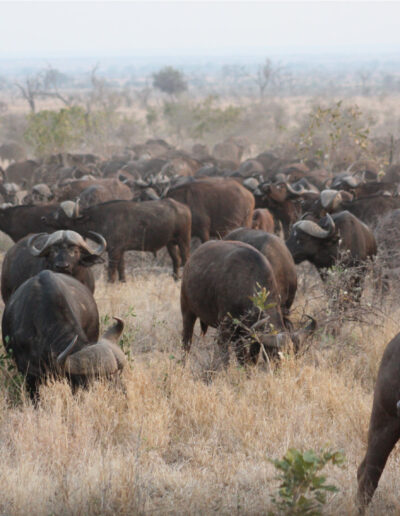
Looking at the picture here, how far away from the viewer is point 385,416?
360 centimetres

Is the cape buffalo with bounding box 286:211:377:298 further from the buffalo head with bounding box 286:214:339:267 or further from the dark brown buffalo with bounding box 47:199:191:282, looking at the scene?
the dark brown buffalo with bounding box 47:199:191:282

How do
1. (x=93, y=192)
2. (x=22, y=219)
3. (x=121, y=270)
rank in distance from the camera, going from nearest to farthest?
(x=121, y=270), (x=22, y=219), (x=93, y=192)

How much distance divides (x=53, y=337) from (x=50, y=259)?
2.16 metres

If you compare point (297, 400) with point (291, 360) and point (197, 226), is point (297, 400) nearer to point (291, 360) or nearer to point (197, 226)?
point (291, 360)

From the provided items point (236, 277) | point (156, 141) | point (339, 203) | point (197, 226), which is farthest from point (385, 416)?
point (156, 141)

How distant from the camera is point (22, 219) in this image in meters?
11.7

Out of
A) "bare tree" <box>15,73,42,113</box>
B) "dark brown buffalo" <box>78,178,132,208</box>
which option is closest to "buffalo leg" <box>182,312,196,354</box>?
"dark brown buffalo" <box>78,178,132,208</box>

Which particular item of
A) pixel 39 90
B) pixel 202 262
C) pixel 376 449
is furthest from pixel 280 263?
pixel 39 90

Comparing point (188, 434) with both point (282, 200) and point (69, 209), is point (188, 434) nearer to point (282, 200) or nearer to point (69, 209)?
point (69, 209)

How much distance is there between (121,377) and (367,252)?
425 centimetres

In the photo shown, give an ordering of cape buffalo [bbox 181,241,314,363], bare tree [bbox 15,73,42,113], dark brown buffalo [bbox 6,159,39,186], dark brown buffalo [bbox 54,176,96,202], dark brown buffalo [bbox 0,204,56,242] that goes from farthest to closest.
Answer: bare tree [bbox 15,73,42,113] → dark brown buffalo [bbox 6,159,39,186] → dark brown buffalo [bbox 54,176,96,202] → dark brown buffalo [bbox 0,204,56,242] → cape buffalo [bbox 181,241,314,363]

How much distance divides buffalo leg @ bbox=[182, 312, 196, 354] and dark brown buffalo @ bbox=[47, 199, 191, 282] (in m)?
3.70

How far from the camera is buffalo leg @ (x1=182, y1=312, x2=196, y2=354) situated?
23.5 feet

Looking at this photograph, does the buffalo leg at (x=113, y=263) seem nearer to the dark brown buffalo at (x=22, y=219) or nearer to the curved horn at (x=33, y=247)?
the dark brown buffalo at (x=22, y=219)
